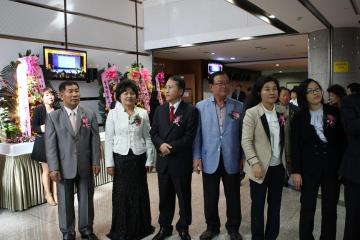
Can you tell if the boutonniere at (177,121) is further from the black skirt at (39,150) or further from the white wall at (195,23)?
the white wall at (195,23)

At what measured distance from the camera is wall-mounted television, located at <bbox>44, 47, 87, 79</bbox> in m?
5.49

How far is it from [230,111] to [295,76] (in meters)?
15.3

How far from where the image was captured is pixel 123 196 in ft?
9.68

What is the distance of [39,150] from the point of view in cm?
390

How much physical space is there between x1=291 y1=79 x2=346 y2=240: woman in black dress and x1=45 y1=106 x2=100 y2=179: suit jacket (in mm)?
1822

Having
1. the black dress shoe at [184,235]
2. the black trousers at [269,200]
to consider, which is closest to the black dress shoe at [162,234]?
the black dress shoe at [184,235]

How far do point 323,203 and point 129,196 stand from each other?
5.43ft

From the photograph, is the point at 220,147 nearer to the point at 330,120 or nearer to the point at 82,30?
the point at 330,120

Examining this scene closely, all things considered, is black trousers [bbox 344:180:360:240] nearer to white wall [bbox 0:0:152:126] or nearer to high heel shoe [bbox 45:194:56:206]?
high heel shoe [bbox 45:194:56:206]

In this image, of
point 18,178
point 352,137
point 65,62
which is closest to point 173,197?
point 352,137

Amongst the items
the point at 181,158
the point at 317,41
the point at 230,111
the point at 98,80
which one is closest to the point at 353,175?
the point at 230,111

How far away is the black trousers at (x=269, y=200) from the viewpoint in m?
2.64

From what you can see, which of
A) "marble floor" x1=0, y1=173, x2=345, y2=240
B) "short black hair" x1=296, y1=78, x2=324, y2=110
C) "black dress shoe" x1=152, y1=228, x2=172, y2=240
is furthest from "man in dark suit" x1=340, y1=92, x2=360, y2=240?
"black dress shoe" x1=152, y1=228, x2=172, y2=240

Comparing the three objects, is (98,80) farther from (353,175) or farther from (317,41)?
(353,175)
